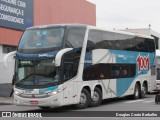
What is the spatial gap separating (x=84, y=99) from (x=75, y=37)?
2992 millimetres

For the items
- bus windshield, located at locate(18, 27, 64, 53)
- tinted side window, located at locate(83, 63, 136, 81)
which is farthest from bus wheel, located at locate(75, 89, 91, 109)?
bus windshield, located at locate(18, 27, 64, 53)

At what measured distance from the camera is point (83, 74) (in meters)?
20.5

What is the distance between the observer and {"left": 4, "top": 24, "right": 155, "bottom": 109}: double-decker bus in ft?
61.1

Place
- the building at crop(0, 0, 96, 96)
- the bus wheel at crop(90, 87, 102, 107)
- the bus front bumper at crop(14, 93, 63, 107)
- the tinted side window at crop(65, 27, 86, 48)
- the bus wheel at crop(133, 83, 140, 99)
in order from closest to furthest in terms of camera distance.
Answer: the bus front bumper at crop(14, 93, 63, 107)
the tinted side window at crop(65, 27, 86, 48)
the bus wheel at crop(90, 87, 102, 107)
the bus wheel at crop(133, 83, 140, 99)
the building at crop(0, 0, 96, 96)

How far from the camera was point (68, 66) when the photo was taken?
19266mm

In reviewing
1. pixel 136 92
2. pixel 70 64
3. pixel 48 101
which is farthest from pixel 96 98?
pixel 136 92

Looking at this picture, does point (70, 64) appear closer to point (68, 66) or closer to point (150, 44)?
point (68, 66)

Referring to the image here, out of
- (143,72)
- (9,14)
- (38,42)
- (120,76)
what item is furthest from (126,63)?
(9,14)

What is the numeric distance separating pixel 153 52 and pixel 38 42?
1200 centimetres

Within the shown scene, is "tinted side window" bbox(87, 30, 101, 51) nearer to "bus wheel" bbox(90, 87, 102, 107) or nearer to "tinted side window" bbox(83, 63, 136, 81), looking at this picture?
"tinted side window" bbox(83, 63, 136, 81)

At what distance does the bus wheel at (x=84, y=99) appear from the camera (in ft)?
67.1

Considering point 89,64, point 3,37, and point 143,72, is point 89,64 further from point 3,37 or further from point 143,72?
point 3,37

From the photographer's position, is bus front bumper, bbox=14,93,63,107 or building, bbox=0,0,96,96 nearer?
bus front bumper, bbox=14,93,63,107

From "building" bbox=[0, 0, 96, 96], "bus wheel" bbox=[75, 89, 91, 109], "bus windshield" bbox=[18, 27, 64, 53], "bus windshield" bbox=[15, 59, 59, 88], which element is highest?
"building" bbox=[0, 0, 96, 96]
